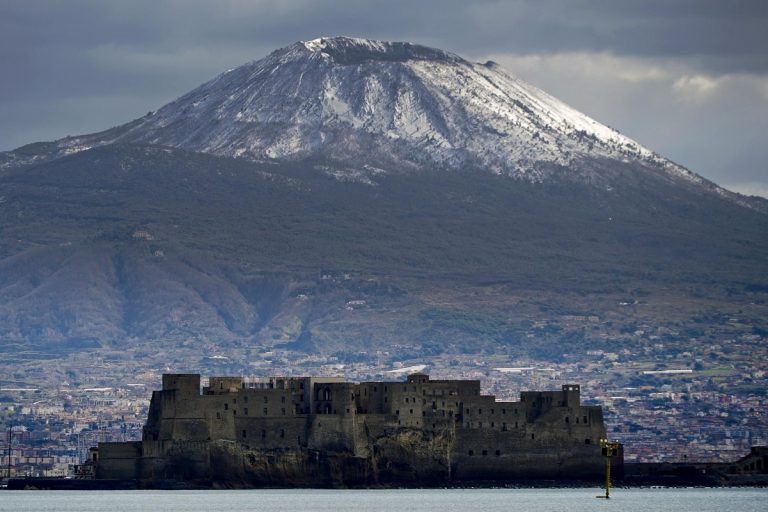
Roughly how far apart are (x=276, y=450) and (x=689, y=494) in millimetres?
21178

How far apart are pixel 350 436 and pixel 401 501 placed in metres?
7.40

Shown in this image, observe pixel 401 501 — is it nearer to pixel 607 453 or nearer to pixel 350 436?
pixel 350 436

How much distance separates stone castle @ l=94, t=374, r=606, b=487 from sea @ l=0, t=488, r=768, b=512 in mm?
1020

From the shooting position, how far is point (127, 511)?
12325 cm

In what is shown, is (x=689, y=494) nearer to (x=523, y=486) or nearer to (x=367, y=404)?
(x=523, y=486)

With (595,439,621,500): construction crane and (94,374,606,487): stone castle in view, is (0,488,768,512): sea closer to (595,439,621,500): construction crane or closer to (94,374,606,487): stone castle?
(595,439,621,500): construction crane

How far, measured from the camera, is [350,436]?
446 feet

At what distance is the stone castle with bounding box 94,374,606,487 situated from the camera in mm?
135625

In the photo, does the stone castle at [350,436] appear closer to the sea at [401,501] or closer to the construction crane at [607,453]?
the sea at [401,501]

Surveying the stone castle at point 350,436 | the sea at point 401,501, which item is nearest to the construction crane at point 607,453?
the sea at point 401,501

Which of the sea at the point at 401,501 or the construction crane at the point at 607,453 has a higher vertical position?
the construction crane at the point at 607,453

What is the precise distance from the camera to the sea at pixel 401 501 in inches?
4909

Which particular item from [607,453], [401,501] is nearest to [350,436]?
[401,501]

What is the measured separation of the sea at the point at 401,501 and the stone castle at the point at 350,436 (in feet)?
3.35
